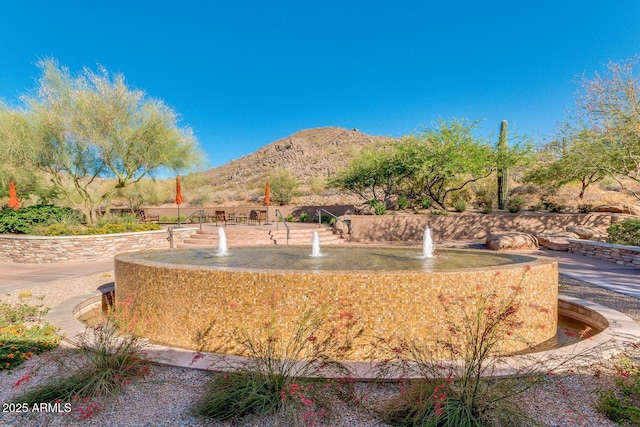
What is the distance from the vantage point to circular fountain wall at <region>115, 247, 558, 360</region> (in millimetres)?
3498

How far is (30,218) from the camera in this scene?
11.8 m

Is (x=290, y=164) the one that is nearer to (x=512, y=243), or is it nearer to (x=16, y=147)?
(x=16, y=147)

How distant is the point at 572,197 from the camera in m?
24.5

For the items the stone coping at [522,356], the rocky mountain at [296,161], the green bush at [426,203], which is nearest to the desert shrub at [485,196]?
the green bush at [426,203]

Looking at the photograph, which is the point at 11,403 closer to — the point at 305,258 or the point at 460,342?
the point at 460,342

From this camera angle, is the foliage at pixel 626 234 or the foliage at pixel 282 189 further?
the foliage at pixel 282 189

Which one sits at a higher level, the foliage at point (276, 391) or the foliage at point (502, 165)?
the foliage at point (502, 165)

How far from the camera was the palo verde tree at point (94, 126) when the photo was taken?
12.5 metres

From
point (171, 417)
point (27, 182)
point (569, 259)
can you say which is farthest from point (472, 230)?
point (27, 182)

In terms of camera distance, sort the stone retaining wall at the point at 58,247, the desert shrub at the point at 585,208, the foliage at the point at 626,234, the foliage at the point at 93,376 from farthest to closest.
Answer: the desert shrub at the point at 585,208, the stone retaining wall at the point at 58,247, the foliage at the point at 626,234, the foliage at the point at 93,376

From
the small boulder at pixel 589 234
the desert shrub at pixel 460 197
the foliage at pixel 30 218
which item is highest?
the desert shrub at pixel 460 197

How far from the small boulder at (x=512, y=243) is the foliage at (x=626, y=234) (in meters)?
2.13

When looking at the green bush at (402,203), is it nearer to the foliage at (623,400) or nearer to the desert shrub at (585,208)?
the desert shrub at (585,208)

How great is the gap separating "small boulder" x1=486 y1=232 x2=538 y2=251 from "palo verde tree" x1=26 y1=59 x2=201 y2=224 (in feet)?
43.2
